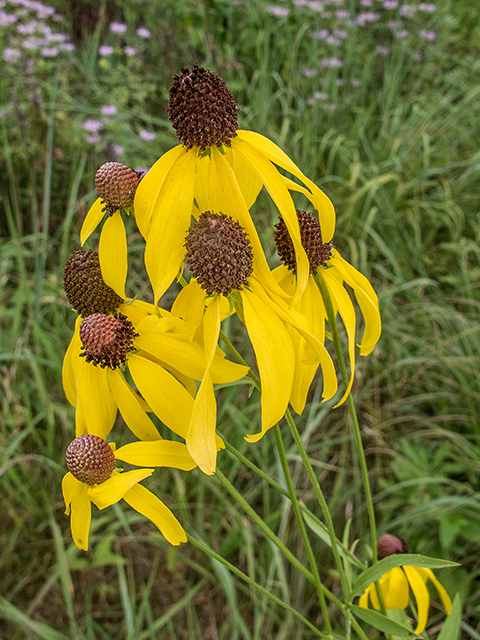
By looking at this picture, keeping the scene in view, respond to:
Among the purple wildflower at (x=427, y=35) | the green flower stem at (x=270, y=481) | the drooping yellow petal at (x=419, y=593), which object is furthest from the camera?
the purple wildflower at (x=427, y=35)

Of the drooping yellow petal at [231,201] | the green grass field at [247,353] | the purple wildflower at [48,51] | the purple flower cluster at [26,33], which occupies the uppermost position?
the purple flower cluster at [26,33]

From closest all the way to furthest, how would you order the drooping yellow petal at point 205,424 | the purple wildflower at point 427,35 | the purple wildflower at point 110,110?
the drooping yellow petal at point 205,424 < the purple wildflower at point 110,110 < the purple wildflower at point 427,35

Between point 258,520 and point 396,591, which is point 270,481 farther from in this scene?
point 396,591

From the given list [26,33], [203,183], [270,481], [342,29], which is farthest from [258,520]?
[342,29]

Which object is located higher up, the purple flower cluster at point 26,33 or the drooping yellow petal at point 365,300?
the purple flower cluster at point 26,33

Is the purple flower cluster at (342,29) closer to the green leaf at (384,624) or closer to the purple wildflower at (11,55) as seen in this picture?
the purple wildflower at (11,55)

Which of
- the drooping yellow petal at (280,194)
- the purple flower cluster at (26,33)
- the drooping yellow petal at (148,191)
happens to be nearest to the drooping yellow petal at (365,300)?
the drooping yellow petal at (280,194)

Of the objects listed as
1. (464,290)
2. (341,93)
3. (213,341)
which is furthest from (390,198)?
(213,341)
